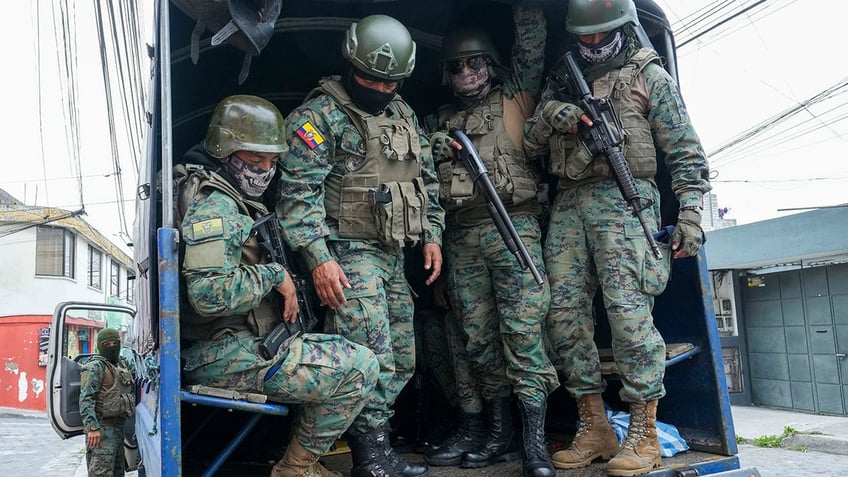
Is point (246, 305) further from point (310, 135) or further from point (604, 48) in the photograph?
point (604, 48)

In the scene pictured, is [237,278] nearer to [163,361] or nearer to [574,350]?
[163,361]

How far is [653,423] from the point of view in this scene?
2.86 m

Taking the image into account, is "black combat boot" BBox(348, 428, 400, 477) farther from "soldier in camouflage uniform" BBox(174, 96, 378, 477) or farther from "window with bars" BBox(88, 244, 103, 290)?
"window with bars" BBox(88, 244, 103, 290)

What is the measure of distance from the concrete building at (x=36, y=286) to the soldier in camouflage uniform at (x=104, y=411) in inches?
629

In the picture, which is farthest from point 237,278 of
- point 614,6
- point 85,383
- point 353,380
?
point 85,383

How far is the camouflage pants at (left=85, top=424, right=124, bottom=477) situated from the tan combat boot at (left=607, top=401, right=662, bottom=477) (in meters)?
5.02

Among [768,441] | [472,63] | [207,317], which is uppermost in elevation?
[472,63]

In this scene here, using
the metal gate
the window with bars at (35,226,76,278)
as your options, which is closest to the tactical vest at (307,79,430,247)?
the metal gate

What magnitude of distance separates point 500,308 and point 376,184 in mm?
834

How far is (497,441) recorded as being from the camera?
10.5 ft

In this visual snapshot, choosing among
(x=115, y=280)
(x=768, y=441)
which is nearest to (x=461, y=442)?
(x=768, y=441)

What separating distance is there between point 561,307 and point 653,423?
63 cm

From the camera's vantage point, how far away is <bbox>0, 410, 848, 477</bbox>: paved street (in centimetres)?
676

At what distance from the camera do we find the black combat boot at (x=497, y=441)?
10.2ft
